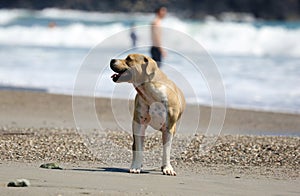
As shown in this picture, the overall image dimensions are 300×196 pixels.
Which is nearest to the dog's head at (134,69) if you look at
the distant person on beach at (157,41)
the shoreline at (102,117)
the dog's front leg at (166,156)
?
the dog's front leg at (166,156)

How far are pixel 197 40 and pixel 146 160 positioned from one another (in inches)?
1188

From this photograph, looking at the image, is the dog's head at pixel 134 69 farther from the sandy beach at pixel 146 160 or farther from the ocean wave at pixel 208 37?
the ocean wave at pixel 208 37

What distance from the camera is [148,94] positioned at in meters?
7.79

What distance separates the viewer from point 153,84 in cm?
780

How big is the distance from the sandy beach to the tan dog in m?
0.49

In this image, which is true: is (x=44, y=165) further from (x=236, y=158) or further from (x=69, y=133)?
(x=69, y=133)

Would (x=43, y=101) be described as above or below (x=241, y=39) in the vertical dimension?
below

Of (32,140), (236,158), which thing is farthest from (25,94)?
(236,158)

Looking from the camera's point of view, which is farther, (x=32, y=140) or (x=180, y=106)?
(x=32, y=140)

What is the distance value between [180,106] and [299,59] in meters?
21.5

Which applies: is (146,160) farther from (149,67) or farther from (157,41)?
(157,41)

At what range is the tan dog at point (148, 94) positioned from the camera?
306 inches

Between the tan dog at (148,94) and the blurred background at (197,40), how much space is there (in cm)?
787

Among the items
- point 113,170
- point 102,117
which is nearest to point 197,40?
point 102,117
